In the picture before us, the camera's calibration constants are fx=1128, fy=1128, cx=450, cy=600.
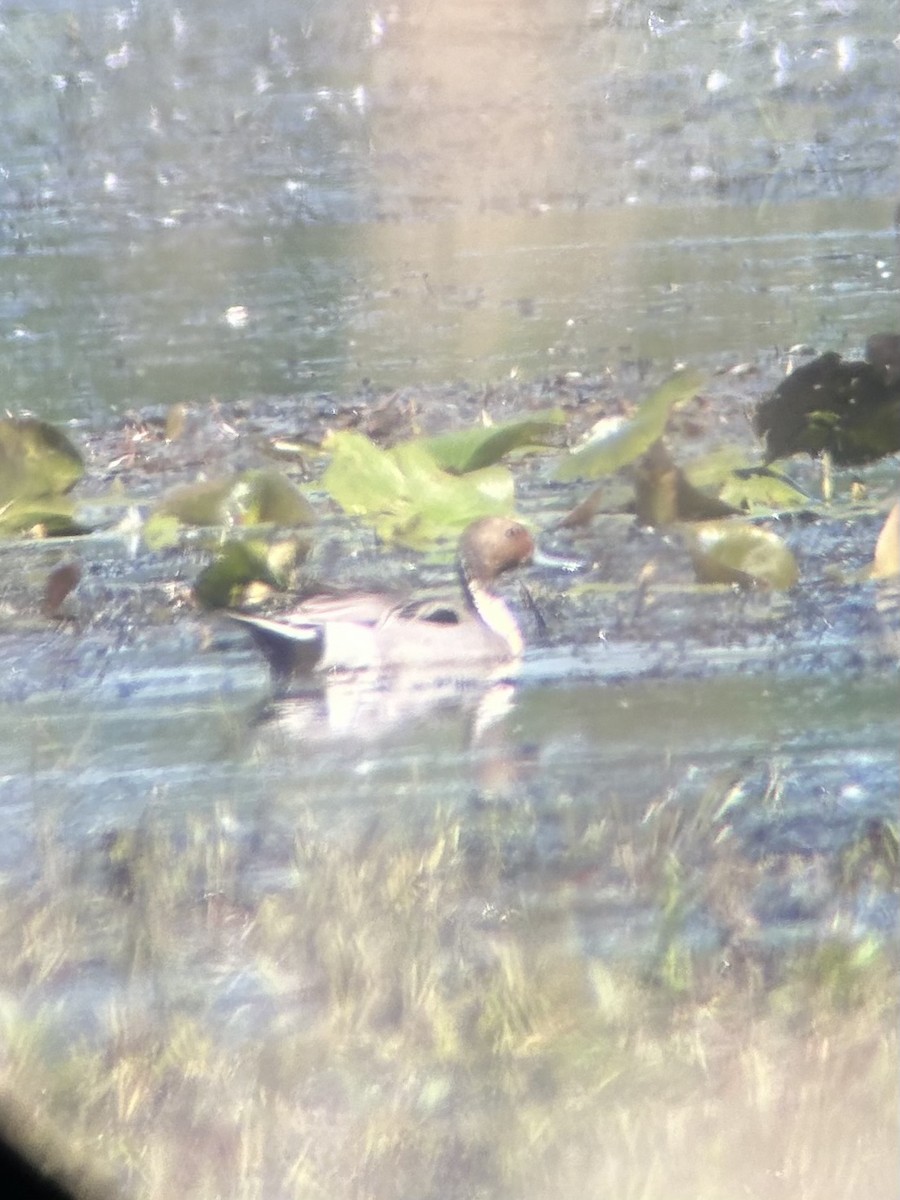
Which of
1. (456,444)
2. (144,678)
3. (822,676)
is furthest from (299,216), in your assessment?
(822,676)

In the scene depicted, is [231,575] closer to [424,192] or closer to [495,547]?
[495,547]

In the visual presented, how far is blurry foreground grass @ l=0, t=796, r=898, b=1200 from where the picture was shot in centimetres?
93

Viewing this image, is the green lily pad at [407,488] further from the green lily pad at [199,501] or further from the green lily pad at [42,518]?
the green lily pad at [42,518]

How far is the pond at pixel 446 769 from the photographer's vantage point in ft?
2.89

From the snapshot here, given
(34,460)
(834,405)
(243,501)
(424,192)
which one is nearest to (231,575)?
(243,501)

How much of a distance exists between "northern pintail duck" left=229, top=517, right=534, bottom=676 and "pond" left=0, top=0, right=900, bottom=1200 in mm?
24

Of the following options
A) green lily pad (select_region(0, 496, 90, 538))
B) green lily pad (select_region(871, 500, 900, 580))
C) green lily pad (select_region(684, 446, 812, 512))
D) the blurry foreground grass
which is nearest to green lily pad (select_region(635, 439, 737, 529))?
green lily pad (select_region(684, 446, 812, 512))

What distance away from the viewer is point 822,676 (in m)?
0.93

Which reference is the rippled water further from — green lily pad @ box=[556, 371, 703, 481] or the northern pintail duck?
the northern pintail duck

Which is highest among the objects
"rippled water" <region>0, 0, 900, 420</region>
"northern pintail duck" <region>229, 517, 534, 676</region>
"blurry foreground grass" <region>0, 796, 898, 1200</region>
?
"rippled water" <region>0, 0, 900, 420</region>

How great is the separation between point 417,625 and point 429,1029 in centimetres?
33

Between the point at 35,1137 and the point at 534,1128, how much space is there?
0.42 metres

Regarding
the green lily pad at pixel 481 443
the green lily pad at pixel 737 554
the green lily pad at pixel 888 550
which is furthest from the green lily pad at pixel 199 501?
the green lily pad at pixel 888 550

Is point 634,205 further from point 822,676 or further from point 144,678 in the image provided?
point 144,678
